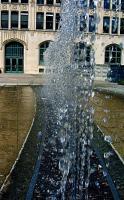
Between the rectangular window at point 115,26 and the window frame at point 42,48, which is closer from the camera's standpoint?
the window frame at point 42,48

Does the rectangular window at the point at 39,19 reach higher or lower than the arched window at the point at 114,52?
higher

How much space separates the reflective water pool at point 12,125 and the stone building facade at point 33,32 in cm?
3406

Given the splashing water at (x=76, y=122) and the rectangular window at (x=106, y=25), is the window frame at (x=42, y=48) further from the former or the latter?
the splashing water at (x=76, y=122)

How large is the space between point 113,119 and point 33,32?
148 ft

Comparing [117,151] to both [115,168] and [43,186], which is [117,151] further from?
[43,186]

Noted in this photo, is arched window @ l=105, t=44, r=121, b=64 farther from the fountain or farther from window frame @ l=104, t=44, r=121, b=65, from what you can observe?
the fountain

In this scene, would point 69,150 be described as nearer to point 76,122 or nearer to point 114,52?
point 76,122

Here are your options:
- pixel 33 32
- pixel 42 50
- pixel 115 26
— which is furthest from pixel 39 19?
pixel 115 26

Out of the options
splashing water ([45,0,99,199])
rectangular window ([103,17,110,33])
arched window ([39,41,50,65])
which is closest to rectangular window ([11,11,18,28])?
arched window ([39,41,50,65])

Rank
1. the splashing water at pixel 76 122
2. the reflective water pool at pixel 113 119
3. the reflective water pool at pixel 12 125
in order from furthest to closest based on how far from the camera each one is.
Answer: the reflective water pool at pixel 113 119, the reflective water pool at pixel 12 125, the splashing water at pixel 76 122

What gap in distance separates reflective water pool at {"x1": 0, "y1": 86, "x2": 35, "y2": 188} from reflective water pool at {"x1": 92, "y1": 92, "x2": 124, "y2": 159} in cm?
312

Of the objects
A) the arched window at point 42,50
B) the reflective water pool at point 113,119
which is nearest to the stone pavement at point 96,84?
the reflective water pool at point 113,119

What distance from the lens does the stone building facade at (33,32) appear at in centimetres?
6556

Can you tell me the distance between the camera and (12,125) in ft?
65.1
